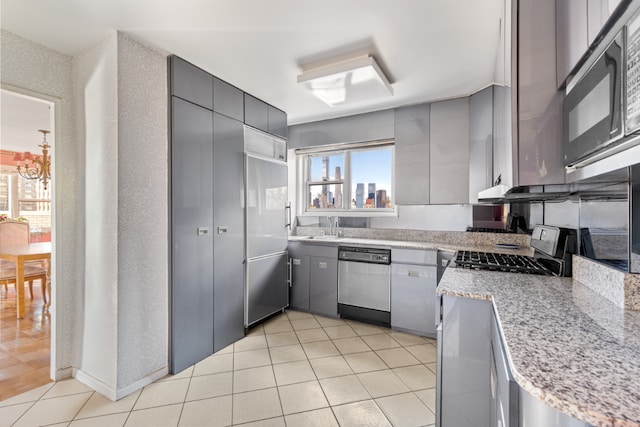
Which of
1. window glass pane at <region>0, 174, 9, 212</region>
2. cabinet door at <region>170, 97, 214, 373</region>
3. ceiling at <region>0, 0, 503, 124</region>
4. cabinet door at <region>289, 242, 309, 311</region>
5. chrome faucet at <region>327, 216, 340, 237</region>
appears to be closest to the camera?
ceiling at <region>0, 0, 503, 124</region>

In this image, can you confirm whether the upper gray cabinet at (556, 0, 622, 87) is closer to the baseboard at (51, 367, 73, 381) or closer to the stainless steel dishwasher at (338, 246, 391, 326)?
the stainless steel dishwasher at (338, 246, 391, 326)

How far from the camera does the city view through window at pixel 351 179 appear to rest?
142 inches

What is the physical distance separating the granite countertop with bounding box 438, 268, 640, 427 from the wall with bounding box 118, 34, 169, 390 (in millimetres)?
1917

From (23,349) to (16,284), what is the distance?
1055 millimetres

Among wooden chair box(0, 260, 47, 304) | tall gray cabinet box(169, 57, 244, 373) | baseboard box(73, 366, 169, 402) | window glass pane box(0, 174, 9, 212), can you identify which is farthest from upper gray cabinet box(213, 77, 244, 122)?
window glass pane box(0, 174, 9, 212)

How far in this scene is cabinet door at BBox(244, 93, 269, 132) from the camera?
9.36 feet

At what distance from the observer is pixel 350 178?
3.83 m

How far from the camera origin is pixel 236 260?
269cm

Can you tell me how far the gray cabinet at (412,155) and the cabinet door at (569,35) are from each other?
2.10 meters

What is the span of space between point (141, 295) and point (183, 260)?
36 centimetres

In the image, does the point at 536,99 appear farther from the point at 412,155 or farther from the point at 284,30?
the point at 412,155

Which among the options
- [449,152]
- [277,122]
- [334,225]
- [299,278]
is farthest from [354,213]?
[277,122]

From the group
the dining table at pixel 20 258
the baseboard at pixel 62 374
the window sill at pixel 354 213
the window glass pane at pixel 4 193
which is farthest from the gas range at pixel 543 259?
the window glass pane at pixel 4 193

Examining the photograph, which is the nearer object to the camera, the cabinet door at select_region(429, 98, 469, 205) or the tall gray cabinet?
the tall gray cabinet
